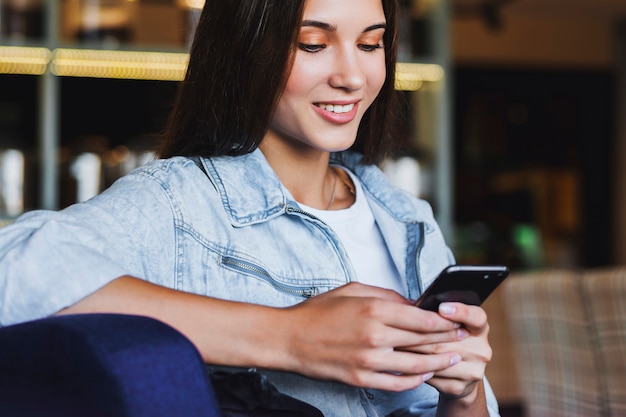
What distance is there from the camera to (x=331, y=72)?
1.20m

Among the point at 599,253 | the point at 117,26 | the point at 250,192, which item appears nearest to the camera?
the point at 250,192

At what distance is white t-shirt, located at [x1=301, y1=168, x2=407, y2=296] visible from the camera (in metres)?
1.31

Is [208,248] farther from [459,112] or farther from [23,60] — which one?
[459,112]

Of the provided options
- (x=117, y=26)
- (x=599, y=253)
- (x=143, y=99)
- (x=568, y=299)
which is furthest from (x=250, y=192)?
(x=599, y=253)

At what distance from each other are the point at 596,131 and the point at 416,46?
408 cm

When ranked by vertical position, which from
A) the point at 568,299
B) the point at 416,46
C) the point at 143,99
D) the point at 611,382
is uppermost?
the point at 416,46

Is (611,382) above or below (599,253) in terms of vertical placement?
above

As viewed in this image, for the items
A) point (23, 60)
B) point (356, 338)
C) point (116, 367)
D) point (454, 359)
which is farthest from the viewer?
point (23, 60)

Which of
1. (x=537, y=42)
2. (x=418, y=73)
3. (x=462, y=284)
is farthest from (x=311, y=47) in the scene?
(x=537, y=42)

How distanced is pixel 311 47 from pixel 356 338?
46 centimetres

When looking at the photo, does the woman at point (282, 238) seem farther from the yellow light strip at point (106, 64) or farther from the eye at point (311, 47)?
the yellow light strip at point (106, 64)

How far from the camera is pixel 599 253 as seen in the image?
739cm

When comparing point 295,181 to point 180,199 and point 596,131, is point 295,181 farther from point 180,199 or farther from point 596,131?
point 596,131

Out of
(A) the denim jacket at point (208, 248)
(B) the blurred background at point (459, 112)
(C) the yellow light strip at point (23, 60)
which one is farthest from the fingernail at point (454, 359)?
(C) the yellow light strip at point (23, 60)
